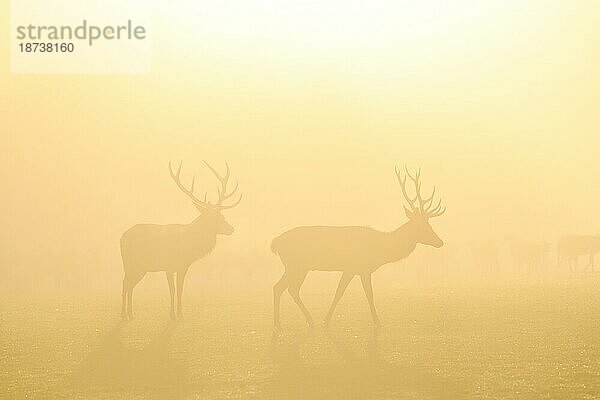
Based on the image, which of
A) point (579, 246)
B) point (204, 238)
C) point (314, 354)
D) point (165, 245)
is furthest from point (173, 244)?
point (579, 246)

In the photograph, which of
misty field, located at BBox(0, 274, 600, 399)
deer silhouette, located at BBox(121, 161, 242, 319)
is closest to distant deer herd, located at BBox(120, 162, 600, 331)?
deer silhouette, located at BBox(121, 161, 242, 319)

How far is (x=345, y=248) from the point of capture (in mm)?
7758

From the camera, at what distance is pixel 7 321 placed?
903cm

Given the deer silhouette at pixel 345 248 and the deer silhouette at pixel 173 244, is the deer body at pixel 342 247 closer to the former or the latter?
the deer silhouette at pixel 345 248

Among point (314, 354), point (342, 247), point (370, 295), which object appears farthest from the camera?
point (342, 247)

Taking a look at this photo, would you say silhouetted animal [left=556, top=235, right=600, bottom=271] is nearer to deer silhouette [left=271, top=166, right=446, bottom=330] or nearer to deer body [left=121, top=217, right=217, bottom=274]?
deer silhouette [left=271, top=166, right=446, bottom=330]

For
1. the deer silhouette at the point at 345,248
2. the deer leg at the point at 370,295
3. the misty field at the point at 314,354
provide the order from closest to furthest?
the misty field at the point at 314,354 → the deer leg at the point at 370,295 → the deer silhouette at the point at 345,248

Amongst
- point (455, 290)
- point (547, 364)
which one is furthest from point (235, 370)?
point (455, 290)

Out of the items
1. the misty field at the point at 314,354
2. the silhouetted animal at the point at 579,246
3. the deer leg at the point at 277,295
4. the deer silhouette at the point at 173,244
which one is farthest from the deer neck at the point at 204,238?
the silhouetted animal at the point at 579,246

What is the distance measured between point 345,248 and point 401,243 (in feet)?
2.10

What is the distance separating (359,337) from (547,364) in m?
1.91

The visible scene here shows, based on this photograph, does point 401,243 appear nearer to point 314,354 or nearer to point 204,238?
point 314,354

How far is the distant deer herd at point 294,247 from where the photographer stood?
300 inches

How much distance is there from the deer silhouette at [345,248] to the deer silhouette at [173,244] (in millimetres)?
1099
